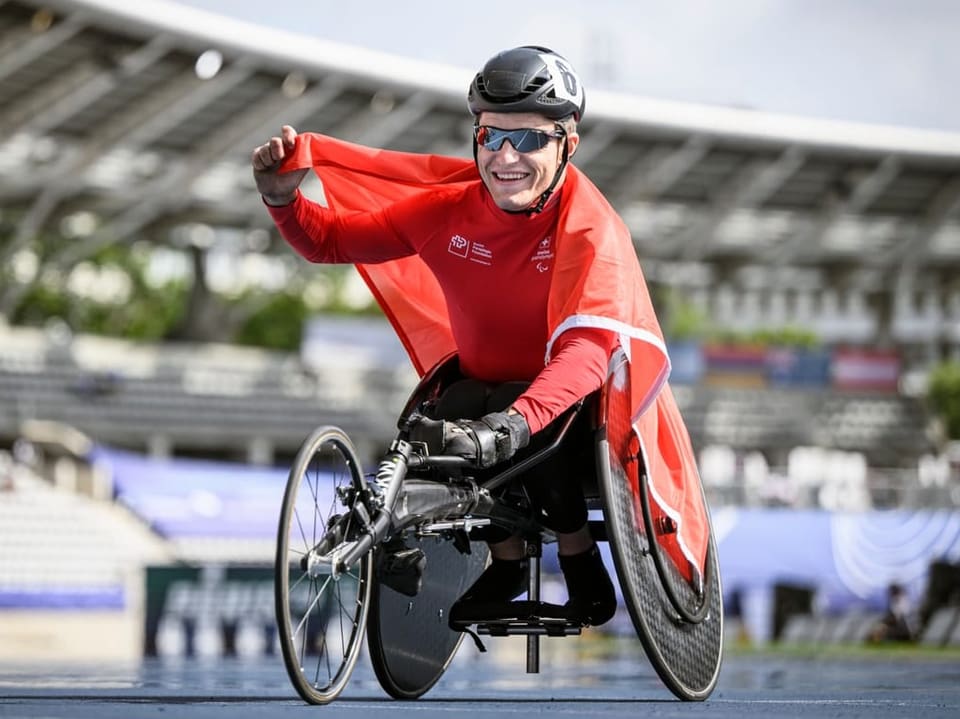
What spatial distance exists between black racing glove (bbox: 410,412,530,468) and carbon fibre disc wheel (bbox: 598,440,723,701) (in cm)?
34

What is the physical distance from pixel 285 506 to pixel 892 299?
2073 inches

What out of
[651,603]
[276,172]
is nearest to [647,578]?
[651,603]

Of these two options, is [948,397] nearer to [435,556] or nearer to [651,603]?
[435,556]

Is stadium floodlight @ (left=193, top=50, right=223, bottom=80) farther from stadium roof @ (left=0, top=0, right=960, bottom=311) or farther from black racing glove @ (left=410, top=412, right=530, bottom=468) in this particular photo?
black racing glove @ (left=410, top=412, right=530, bottom=468)

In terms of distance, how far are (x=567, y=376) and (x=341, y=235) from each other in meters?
1.09

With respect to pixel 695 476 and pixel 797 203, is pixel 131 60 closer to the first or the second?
pixel 797 203

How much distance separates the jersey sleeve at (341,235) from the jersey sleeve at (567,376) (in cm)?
82

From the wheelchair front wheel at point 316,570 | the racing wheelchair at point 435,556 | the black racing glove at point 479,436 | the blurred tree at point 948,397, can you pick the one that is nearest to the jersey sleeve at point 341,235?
the racing wheelchair at point 435,556

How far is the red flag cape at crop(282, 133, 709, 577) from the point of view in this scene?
4.90 m

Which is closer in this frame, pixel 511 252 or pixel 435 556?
pixel 511 252

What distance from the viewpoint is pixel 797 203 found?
158 feet

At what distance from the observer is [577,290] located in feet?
16.0

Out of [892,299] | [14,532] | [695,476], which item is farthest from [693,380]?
[695,476]

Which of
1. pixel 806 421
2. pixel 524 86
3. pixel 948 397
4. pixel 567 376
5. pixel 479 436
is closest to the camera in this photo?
pixel 479 436
